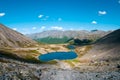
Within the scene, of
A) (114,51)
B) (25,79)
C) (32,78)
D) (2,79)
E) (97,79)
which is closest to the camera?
(2,79)

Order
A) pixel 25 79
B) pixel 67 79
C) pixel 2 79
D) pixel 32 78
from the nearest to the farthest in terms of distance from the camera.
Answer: pixel 2 79
pixel 25 79
pixel 32 78
pixel 67 79

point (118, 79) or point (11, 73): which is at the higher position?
point (11, 73)

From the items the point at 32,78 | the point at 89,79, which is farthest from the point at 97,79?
the point at 32,78

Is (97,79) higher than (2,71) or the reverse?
Answer: the reverse

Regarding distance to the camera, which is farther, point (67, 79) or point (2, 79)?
point (67, 79)

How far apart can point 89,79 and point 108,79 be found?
26.4 ft

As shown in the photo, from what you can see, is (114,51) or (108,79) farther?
(114,51)

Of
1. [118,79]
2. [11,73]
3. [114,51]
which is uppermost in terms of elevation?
[114,51]

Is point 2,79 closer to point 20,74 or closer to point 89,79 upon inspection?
point 20,74

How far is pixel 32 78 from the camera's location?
7281cm

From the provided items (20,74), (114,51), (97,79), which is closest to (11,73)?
(20,74)

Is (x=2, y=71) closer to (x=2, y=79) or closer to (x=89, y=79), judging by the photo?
(x=2, y=79)

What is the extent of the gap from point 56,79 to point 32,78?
1418cm

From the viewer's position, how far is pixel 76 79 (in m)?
83.6
